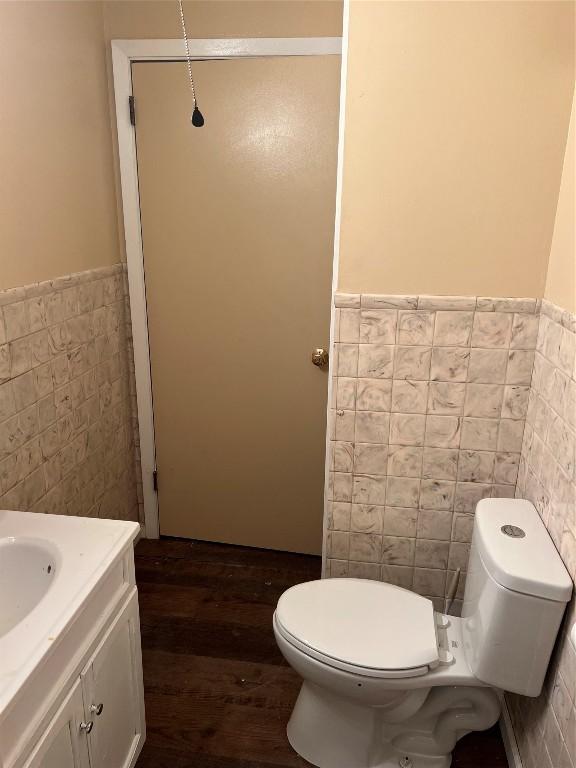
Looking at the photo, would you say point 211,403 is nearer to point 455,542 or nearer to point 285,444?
point 285,444

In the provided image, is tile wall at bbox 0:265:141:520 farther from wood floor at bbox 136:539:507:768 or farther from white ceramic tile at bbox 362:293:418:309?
white ceramic tile at bbox 362:293:418:309

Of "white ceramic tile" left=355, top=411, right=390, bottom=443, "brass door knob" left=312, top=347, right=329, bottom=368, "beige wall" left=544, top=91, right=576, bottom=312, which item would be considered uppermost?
"beige wall" left=544, top=91, right=576, bottom=312

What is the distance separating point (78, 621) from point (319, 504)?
1383 mm

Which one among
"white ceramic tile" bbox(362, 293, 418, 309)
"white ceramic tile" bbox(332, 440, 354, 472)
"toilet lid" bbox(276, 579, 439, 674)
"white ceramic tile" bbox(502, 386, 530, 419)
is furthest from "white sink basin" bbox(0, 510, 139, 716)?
"white ceramic tile" bbox(502, 386, 530, 419)

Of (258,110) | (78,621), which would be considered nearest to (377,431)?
(78,621)

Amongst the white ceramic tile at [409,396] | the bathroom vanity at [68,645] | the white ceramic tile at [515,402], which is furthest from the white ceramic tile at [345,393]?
the bathroom vanity at [68,645]

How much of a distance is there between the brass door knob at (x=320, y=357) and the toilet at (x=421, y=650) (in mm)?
854

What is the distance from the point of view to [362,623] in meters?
1.53

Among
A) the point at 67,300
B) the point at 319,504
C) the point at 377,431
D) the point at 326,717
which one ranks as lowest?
the point at 326,717

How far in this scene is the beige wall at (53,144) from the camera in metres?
1.57

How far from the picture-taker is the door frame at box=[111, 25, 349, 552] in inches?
77.4

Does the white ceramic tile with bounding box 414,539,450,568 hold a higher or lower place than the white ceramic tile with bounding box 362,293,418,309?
lower

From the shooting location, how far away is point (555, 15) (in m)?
1.35

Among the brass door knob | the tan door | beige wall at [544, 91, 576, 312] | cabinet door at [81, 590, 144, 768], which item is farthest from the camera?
the brass door knob
